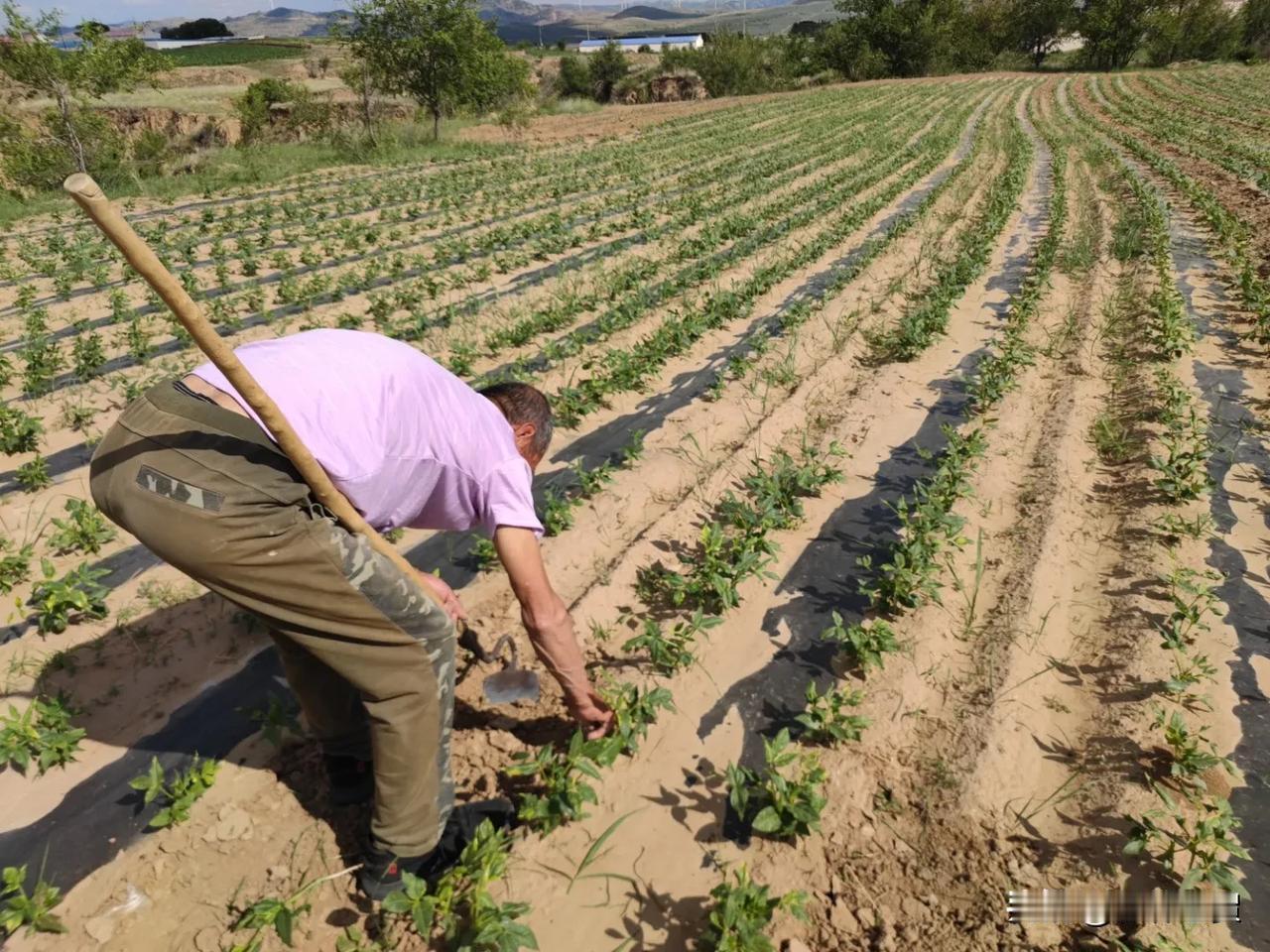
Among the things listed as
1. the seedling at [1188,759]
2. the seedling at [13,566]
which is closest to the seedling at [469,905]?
the seedling at [1188,759]

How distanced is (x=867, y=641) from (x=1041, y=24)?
6777 centimetres

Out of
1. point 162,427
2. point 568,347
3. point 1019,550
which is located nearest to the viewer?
point 162,427

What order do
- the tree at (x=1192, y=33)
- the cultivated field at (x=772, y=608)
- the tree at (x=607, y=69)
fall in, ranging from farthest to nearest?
1. the tree at (x=1192, y=33)
2. the tree at (x=607, y=69)
3. the cultivated field at (x=772, y=608)

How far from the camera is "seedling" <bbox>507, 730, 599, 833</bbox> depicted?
228 cm

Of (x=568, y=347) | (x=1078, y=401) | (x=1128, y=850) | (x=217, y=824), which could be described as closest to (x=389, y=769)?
(x=217, y=824)

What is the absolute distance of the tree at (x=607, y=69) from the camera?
4566 cm

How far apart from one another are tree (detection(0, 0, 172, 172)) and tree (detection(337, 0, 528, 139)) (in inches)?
260

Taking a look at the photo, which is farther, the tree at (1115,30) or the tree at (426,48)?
the tree at (1115,30)

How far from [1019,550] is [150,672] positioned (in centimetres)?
426

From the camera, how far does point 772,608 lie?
3.37 meters

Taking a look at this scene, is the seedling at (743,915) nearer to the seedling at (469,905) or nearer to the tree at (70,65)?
the seedling at (469,905)

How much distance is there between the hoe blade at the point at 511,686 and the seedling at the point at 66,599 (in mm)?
1947

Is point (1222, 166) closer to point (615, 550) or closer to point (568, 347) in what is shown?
point (568, 347)

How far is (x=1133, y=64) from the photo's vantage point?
48312 mm
